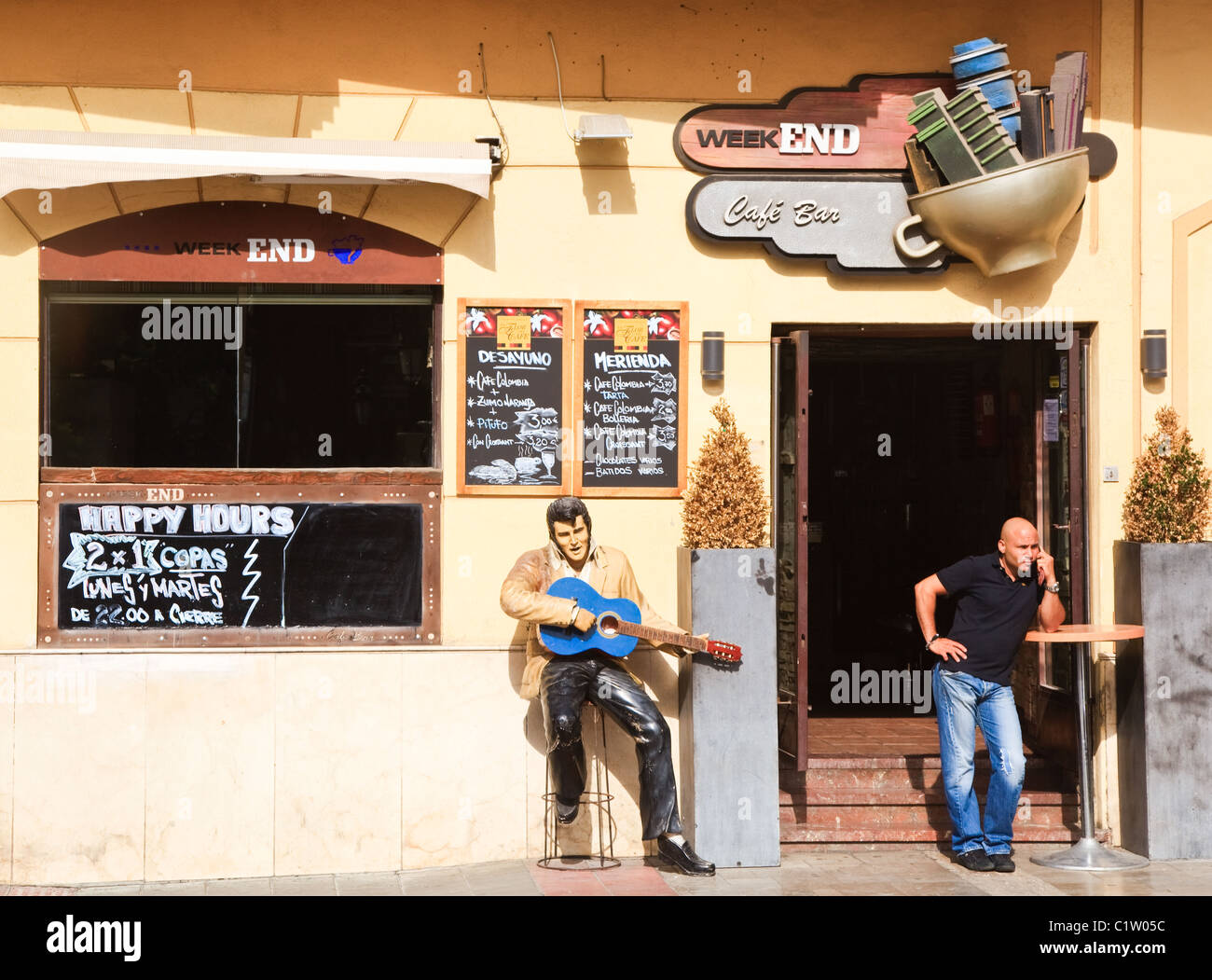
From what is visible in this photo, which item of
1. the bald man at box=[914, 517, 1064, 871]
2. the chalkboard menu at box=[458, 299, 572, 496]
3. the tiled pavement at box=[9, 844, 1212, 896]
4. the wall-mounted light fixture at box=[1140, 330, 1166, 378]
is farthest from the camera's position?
the wall-mounted light fixture at box=[1140, 330, 1166, 378]

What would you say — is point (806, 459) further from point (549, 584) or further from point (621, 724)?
point (621, 724)

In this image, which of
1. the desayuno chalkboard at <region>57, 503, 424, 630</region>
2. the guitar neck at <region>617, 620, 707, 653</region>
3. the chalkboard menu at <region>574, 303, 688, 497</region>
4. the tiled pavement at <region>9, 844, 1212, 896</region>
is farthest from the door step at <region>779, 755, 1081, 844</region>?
the desayuno chalkboard at <region>57, 503, 424, 630</region>

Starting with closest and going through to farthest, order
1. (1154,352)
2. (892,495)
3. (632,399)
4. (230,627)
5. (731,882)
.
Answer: (731,882) → (230,627) → (632,399) → (1154,352) → (892,495)

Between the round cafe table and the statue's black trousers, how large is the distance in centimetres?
202

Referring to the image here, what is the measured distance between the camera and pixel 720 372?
8.26 metres

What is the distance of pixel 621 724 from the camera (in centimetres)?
766

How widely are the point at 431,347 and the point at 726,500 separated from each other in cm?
190

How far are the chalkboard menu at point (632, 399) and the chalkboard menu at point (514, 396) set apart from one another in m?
0.13

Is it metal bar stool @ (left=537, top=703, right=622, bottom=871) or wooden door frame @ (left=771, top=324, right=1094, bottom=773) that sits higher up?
wooden door frame @ (left=771, top=324, right=1094, bottom=773)

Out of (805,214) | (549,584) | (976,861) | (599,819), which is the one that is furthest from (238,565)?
(976,861)

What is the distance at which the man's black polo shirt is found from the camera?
25.3 ft

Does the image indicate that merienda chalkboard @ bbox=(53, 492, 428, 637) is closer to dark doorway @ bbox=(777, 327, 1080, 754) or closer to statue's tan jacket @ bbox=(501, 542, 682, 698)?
statue's tan jacket @ bbox=(501, 542, 682, 698)

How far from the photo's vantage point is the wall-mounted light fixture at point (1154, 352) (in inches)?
330

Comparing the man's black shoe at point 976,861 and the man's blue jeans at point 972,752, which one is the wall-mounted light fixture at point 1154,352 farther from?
the man's black shoe at point 976,861
